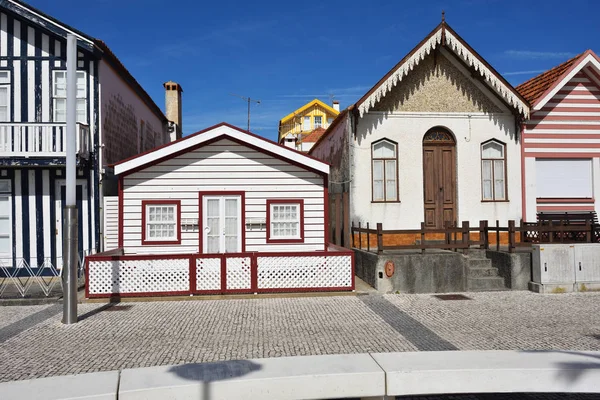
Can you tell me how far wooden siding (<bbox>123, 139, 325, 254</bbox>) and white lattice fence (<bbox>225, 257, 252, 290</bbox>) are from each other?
2004mm

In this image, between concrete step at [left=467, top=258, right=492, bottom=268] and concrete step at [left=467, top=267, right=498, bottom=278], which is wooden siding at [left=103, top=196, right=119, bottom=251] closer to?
concrete step at [left=467, top=267, right=498, bottom=278]

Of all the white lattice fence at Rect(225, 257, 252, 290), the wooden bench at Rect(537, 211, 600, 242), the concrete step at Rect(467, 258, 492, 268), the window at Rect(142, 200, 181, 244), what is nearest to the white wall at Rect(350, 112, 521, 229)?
the wooden bench at Rect(537, 211, 600, 242)

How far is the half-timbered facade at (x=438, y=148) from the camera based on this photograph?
15.9 metres

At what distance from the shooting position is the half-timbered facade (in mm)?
15875

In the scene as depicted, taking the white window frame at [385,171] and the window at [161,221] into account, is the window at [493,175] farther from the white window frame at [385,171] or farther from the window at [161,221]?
the window at [161,221]

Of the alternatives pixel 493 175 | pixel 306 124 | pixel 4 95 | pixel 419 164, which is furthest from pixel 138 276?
pixel 306 124

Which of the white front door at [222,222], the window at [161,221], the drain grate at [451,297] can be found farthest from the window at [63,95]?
the drain grate at [451,297]

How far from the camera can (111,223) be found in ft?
47.9

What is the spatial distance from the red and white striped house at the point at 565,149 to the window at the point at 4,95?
51.2 ft

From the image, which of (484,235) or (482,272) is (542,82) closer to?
(484,235)

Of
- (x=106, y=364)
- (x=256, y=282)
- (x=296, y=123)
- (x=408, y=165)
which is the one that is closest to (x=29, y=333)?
(x=106, y=364)

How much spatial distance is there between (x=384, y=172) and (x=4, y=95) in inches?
449

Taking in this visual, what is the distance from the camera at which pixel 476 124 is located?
645 inches

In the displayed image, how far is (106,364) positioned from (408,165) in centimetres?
1150
